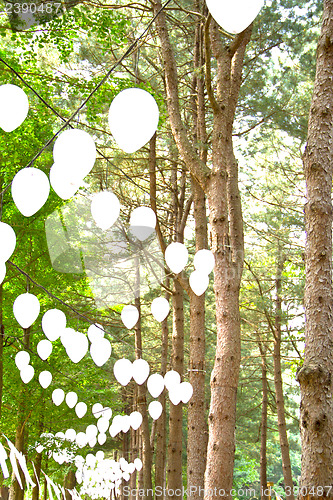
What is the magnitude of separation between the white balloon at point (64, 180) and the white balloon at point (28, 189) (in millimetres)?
167

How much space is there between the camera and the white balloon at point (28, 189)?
209 cm

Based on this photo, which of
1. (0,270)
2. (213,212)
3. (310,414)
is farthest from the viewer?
(213,212)

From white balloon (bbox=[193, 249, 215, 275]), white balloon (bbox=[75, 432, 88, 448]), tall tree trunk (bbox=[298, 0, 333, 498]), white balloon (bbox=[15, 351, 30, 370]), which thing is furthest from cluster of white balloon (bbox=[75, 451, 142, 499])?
tall tree trunk (bbox=[298, 0, 333, 498])

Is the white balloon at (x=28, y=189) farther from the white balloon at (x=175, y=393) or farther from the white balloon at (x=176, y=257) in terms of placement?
the white balloon at (x=175, y=393)

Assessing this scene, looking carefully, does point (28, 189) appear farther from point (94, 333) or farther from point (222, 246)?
point (222, 246)

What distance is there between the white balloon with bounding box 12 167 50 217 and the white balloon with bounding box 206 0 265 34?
1.05 meters

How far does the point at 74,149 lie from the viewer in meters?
1.85

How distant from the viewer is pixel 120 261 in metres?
9.78

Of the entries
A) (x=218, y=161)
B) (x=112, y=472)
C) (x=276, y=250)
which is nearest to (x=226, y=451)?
(x=218, y=161)

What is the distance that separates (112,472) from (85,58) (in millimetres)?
10202

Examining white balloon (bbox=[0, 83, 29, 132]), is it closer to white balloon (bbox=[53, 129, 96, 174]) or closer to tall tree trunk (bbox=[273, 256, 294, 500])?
white balloon (bbox=[53, 129, 96, 174])

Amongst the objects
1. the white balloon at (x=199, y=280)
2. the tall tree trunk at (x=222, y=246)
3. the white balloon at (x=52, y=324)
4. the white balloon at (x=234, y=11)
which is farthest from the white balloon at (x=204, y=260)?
the white balloon at (x=234, y=11)

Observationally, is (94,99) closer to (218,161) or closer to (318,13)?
(218,161)

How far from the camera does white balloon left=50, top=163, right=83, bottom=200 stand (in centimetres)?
188
